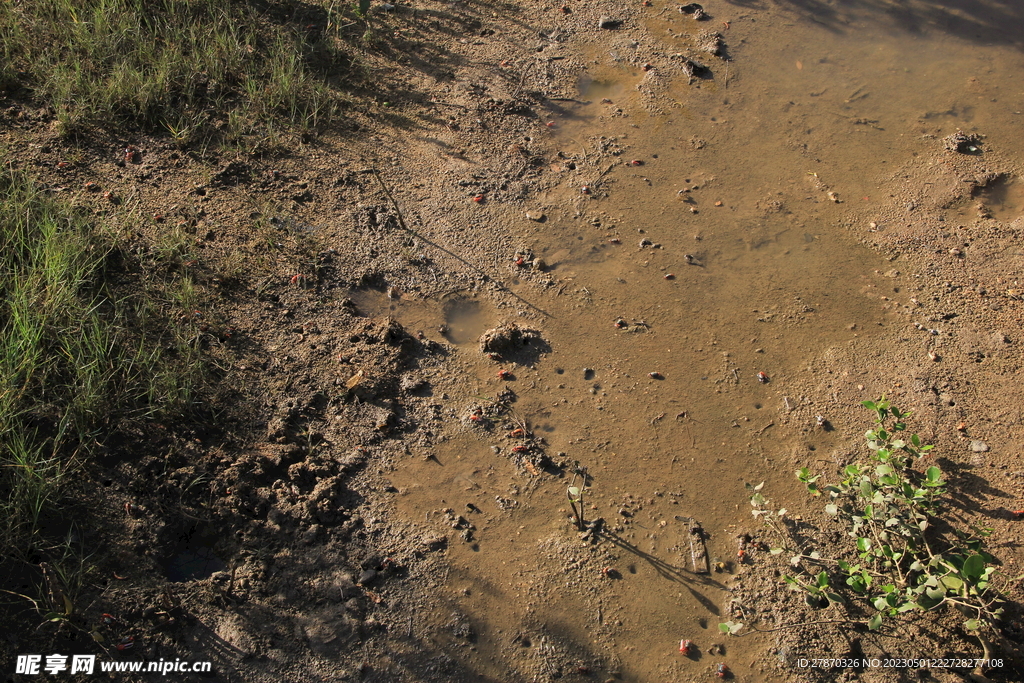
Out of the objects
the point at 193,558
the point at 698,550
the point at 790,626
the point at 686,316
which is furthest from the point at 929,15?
the point at 193,558

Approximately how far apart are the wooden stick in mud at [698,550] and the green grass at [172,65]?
281cm

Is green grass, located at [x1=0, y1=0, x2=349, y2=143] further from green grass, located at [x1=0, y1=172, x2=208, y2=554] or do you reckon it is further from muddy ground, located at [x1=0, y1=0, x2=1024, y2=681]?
green grass, located at [x1=0, y1=172, x2=208, y2=554]

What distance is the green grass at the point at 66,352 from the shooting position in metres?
2.55

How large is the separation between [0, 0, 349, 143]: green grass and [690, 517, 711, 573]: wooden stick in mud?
9.20ft

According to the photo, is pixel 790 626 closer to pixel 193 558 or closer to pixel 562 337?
pixel 562 337

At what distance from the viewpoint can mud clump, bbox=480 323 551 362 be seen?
3020 millimetres

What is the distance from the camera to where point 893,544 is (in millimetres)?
2480

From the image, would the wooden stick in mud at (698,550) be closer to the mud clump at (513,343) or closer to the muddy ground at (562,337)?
the muddy ground at (562,337)

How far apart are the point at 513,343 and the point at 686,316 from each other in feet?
2.52

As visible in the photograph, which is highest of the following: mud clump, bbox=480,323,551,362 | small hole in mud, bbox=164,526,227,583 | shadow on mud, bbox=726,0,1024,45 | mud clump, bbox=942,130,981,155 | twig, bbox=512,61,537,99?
shadow on mud, bbox=726,0,1024,45

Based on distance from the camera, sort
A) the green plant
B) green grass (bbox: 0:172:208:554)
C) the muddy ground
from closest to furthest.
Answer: the green plant
the muddy ground
green grass (bbox: 0:172:208:554)

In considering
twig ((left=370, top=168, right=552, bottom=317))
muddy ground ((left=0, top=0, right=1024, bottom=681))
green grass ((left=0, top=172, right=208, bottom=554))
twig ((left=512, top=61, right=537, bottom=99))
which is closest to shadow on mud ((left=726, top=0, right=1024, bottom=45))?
muddy ground ((left=0, top=0, right=1024, bottom=681))

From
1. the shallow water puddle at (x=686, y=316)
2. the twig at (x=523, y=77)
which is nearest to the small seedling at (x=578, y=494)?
the shallow water puddle at (x=686, y=316)

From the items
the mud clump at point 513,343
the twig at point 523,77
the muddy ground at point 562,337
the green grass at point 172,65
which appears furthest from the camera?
the twig at point 523,77
